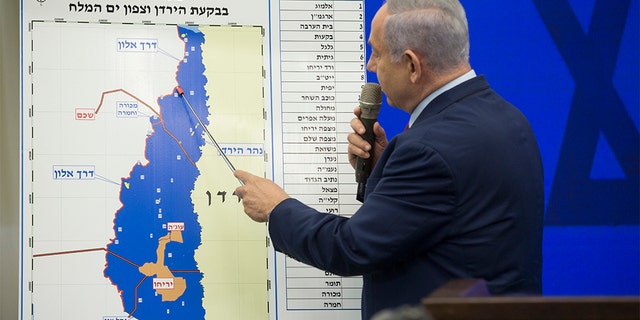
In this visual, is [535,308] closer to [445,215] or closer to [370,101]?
[445,215]

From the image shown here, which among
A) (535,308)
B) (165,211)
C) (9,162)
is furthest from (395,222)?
(9,162)

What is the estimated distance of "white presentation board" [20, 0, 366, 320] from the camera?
2.55 m

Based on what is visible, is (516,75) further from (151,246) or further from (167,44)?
(151,246)

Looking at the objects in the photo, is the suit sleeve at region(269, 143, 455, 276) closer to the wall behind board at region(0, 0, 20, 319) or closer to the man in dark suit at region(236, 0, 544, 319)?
the man in dark suit at region(236, 0, 544, 319)

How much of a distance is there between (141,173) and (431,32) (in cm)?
112

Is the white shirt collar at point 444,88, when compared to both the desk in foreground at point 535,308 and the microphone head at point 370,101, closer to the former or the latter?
the microphone head at point 370,101

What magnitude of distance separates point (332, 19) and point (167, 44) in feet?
1.83

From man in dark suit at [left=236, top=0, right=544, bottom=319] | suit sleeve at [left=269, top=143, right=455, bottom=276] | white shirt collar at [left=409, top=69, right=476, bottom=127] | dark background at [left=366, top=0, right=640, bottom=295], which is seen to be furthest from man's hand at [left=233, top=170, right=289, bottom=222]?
dark background at [left=366, top=0, right=640, bottom=295]

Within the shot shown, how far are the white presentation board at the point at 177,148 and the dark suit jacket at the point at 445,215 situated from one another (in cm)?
67

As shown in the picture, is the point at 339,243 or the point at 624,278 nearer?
the point at 339,243

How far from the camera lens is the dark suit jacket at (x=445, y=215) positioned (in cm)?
185

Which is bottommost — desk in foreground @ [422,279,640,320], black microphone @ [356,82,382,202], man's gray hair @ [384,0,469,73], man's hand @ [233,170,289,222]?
desk in foreground @ [422,279,640,320]

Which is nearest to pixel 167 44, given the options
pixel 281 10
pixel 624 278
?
pixel 281 10

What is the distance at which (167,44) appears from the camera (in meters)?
2.63
